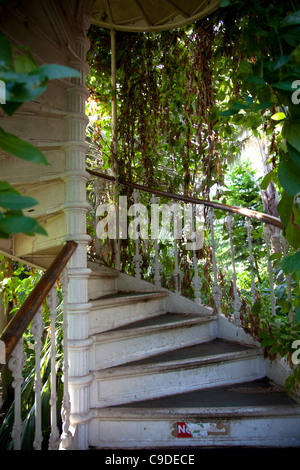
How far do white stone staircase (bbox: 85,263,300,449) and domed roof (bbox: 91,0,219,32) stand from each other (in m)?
2.19

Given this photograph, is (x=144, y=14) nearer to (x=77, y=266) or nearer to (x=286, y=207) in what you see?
(x=77, y=266)

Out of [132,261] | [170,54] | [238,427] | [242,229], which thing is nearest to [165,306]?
[132,261]

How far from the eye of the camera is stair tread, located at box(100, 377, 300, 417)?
1.59m

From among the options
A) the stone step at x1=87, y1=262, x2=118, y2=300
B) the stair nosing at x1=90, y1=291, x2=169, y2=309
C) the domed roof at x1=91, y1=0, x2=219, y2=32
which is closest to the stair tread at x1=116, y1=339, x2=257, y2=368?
the stair nosing at x1=90, y1=291, x2=169, y2=309

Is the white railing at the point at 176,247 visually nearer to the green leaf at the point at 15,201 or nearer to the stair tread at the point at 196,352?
the stair tread at the point at 196,352

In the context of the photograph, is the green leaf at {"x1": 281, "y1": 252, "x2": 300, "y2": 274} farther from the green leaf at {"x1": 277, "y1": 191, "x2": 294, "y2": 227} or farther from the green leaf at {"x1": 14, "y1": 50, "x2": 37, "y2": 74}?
the green leaf at {"x1": 14, "y1": 50, "x2": 37, "y2": 74}

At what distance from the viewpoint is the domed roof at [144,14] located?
→ 2.61 meters

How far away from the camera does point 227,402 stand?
1672mm

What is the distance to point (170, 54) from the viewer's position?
2906mm

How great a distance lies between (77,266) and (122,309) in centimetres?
55

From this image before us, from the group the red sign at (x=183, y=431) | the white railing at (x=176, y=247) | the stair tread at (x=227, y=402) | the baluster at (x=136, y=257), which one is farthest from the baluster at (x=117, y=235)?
the red sign at (x=183, y=431)

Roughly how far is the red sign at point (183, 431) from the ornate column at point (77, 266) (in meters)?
0.46

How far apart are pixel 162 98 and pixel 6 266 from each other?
2196 mm
